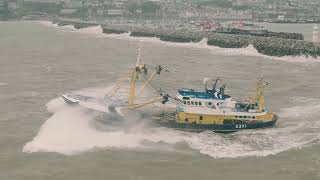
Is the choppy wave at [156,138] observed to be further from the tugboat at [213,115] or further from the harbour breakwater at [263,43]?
the harbour breakwater at [263,43]

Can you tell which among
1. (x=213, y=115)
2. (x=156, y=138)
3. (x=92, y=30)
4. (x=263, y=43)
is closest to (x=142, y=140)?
(x=156, y=138)

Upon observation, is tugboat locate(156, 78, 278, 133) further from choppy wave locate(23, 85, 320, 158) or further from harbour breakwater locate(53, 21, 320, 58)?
harbour breakwater locate(53, 21, 320, 58)

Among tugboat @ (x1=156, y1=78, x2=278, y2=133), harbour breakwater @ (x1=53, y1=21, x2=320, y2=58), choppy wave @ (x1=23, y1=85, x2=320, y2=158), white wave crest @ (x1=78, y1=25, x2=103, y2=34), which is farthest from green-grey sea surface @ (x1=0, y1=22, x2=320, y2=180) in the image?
white wave crest @ (x1=78, y1=25, x2=103, y2=34)

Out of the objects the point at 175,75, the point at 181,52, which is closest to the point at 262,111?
the point at 175,75

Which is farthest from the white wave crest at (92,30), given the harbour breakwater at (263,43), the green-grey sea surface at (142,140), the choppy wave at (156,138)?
the choppy wave at (156,138)

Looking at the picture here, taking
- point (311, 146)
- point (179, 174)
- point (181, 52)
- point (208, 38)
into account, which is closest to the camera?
point (179, 174)

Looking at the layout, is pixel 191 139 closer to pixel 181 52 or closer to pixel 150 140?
pixel 150 140
